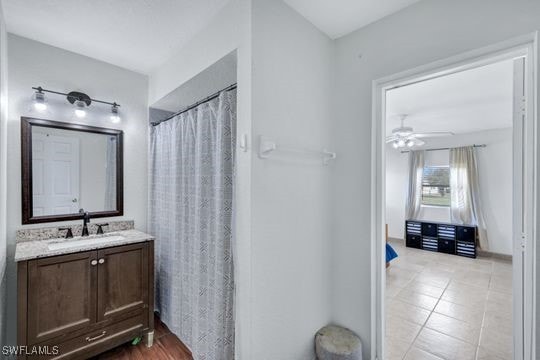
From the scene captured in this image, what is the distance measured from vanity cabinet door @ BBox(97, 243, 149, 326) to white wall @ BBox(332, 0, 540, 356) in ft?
5.16

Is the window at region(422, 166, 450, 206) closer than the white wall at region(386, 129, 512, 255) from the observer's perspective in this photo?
No

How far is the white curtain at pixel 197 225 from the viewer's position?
161 centimetres

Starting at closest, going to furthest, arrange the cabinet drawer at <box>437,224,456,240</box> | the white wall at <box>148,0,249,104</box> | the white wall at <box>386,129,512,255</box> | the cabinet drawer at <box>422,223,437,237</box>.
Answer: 1. the white wall at <box>148,0,249,104</box>
2. the white wall at <box>386,129,512,255</box>
3. the cabinet drawer at <box>437,224,456,240</box>
4. the cabinet drawer at <box>422,223,437,237</box>

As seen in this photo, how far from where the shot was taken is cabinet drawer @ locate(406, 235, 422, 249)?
17.3 feet

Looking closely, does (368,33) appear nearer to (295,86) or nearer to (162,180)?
(295,86)

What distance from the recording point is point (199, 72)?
1.70 m

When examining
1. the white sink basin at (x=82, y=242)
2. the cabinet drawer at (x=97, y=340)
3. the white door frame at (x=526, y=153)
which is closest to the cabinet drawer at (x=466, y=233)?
the white door frame at (x=526, y=153)

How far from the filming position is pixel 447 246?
192 inches

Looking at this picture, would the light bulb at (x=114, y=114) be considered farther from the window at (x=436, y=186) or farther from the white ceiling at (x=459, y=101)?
the window at (x=436, y=186)

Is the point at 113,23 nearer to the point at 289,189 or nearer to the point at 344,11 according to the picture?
the point at 344,11

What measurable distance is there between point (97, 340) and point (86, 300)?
0.32 meters

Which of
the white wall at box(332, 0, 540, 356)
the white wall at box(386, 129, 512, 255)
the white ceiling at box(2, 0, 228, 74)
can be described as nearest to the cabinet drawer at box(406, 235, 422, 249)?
the white wall at box(386, 129, 512, 255)

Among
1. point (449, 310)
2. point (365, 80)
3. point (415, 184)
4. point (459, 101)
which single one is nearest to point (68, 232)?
point (365, 80)

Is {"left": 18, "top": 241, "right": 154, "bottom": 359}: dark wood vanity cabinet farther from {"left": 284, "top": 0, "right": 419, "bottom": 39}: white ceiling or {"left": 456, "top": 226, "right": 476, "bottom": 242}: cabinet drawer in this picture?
{"left": 456, "top": 226, "right": 476, "bottom": 242}: cabinet drawer
